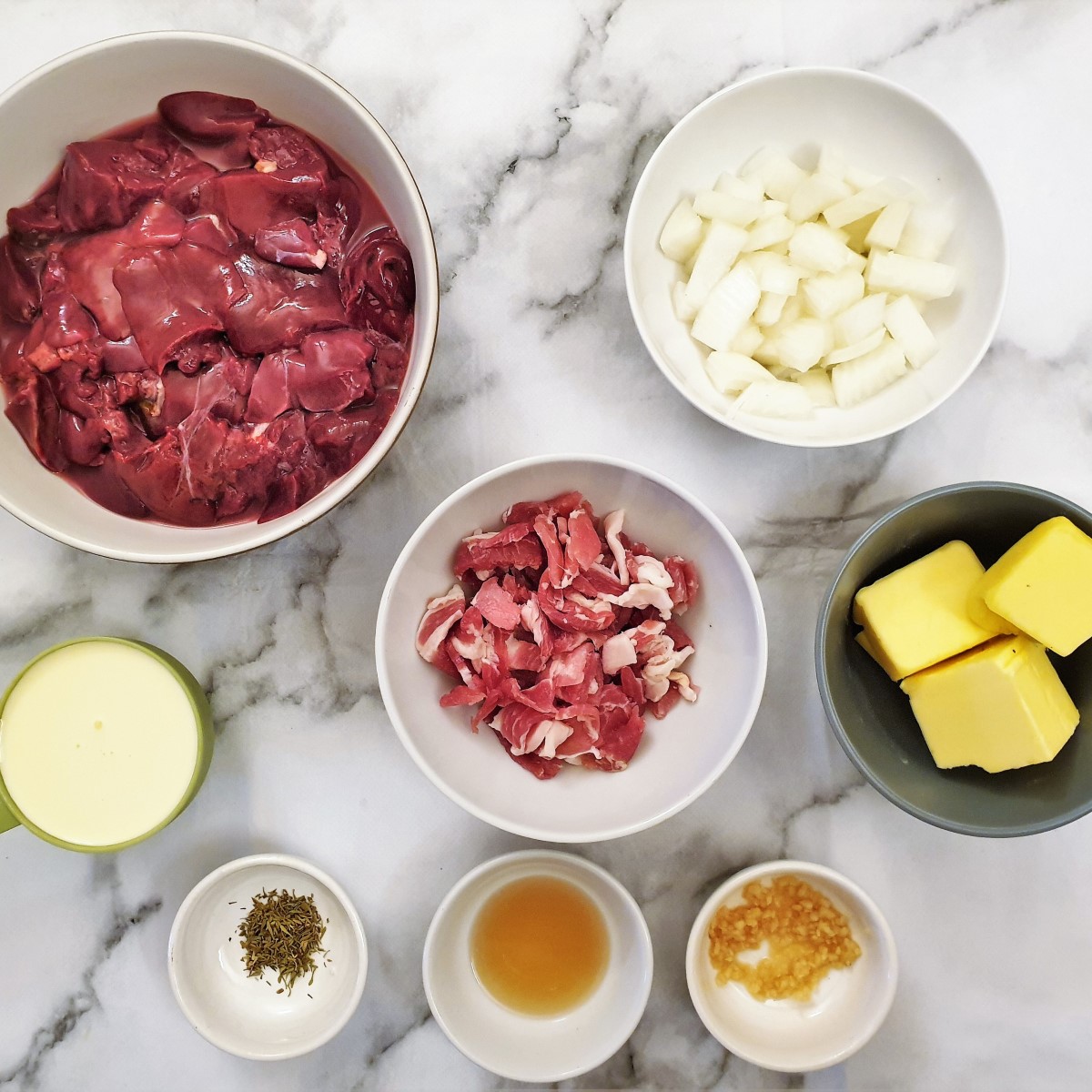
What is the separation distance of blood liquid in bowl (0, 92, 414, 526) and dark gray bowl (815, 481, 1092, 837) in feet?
2.39

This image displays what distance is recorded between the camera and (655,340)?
144 cm

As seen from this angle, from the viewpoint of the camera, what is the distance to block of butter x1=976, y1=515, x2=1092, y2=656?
128 centimetres

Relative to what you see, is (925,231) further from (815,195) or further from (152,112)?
(152,112)

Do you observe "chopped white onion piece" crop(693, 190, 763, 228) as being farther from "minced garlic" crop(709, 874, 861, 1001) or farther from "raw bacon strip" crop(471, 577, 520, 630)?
"minced garlic" crop(709, 874, 861, 1001)

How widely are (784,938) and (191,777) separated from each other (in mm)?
978

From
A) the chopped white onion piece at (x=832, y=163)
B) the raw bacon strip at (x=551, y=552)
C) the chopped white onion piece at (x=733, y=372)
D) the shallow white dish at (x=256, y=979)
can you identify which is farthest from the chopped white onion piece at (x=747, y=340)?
the shallow white dish at (x=256, y=979)

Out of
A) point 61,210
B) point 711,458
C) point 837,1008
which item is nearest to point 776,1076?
point 837,1008

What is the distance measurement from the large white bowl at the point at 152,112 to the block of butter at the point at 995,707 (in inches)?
33.4

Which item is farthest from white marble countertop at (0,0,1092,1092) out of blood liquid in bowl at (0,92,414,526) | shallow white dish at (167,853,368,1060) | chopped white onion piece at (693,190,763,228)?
blood liquid in bowl at (0,92,414,526)

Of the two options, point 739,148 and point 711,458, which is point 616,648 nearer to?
point 711,458

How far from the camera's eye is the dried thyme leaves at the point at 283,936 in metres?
1.54

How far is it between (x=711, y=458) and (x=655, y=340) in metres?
0.23

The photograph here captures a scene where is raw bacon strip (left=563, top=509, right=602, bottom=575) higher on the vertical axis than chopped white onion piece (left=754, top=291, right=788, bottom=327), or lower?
lower

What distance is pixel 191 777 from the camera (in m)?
1.43
